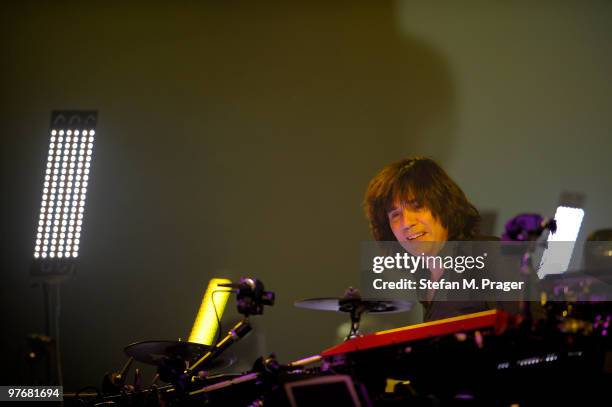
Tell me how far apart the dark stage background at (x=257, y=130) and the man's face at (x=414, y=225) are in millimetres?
538

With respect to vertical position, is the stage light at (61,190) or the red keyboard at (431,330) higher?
the stage light at (61,190)

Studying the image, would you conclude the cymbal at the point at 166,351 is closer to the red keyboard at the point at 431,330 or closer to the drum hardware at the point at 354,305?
the drum hardware at the point at 354,305

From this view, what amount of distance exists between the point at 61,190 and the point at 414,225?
6.72 ft

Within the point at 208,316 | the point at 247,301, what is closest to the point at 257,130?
the point at 208,316

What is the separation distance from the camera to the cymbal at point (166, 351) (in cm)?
322

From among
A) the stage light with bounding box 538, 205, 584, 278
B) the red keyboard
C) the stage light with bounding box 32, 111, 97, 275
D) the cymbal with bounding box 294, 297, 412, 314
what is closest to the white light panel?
the stage light with bounding box 32, 111, 97, 275

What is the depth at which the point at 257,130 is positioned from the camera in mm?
4691

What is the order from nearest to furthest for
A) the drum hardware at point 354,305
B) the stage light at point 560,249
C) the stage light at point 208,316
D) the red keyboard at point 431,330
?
the red keyboard at point 431,330 → the drum hardware at point 354,305 → the stage light at point 560,249 → the stage light at point 208,316

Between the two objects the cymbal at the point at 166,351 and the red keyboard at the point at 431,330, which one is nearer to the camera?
the red keyboard at the point at 431,330

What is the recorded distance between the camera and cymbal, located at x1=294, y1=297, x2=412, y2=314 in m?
3.19

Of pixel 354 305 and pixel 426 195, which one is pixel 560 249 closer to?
pixel 426 195

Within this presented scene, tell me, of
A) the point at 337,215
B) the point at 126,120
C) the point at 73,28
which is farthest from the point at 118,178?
the point at 337,215

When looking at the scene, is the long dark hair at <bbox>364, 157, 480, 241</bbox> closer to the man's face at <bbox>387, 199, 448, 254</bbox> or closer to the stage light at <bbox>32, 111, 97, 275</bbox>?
the man's face at <bbox>387, 199, 448, 254</bbox>

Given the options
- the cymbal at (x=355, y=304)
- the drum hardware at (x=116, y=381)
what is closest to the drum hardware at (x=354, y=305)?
the cymbal at (x=355, y=304)
